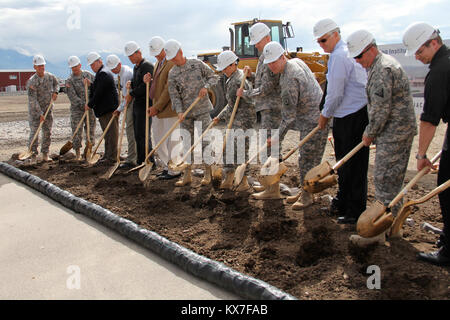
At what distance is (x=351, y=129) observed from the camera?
365 cm

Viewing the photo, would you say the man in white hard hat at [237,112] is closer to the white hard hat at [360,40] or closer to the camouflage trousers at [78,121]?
the white hard hat at [360,40]

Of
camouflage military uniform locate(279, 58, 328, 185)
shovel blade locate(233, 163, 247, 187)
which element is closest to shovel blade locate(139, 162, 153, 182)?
shovel blade locate(233, 163, 247, 187)

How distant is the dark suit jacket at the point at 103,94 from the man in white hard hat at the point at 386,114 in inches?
177

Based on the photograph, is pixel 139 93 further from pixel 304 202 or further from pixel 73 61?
pixel 304 202

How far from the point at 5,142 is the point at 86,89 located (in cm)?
442

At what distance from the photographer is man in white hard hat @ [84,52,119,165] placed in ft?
21.5

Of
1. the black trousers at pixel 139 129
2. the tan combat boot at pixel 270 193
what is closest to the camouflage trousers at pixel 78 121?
the black trousers at pixel 139 129

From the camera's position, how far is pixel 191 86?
17.1 feet

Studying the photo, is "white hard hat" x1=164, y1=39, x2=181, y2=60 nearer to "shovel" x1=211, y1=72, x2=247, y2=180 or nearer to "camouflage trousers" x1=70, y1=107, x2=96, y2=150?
"shovel" x1=211, y1=72, x2=247, y2=180

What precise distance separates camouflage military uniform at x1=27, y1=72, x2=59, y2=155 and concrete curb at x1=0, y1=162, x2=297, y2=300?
279 centimetres

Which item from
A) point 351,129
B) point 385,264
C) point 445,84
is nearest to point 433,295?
point 385,264

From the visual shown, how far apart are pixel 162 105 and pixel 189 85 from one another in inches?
22.9

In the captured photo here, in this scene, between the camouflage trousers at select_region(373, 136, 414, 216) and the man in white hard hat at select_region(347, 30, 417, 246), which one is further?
the camouflage trousers at select_region(373, 136, 414, 216)

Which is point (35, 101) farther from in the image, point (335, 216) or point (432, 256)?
point (432, 256)
